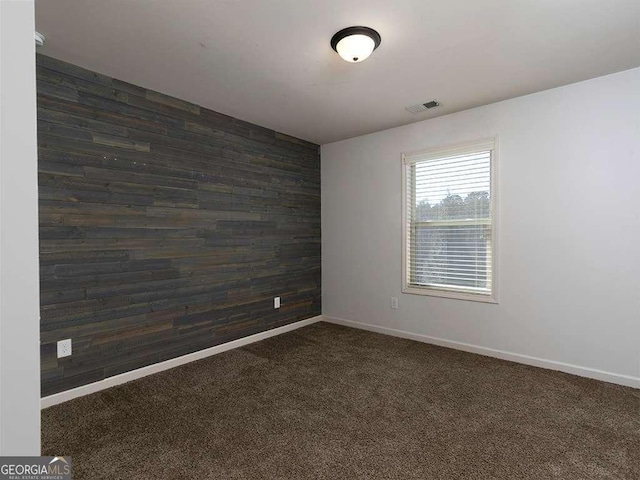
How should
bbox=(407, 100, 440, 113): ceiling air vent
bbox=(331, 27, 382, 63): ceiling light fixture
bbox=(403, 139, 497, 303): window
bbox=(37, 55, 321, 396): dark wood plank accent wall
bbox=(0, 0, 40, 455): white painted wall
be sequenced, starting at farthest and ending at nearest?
bbox=(403, 139, 497, 303): window, bbox=(407, 100, 440, 113): ceiling air vent, bbox=(37, 55, 321, 396): dark wood plank accent wall, bbox=(331, 27, 382, 63): ceiling light fixture, bbox=(0, 0, 40, 455): white painted wall

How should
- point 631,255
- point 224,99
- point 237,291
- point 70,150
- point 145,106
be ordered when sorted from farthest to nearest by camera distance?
1. point 237,291
2. point 224,99
3. point 145,106
4. point 631,255
5. point 70,150

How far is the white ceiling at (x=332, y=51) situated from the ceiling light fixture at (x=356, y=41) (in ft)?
0.14

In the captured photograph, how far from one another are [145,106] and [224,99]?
0.69 meters

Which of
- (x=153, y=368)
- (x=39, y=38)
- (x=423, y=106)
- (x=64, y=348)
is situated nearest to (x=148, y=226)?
(x=64, y=348)

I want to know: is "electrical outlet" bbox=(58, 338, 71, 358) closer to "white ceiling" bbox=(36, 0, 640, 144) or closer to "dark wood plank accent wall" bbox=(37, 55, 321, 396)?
"dark wood plank accent wall" bbox=(37, 55, 321, 396)

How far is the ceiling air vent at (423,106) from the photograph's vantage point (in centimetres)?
329

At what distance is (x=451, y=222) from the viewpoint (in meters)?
3.64

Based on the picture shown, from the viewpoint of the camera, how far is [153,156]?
118 inches

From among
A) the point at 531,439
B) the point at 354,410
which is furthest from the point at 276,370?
the point at 531,439

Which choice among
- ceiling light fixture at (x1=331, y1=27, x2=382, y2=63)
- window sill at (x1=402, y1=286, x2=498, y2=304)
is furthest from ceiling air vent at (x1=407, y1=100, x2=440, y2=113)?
window sill at (x1=402, y1=286, x2=498, y2=304)

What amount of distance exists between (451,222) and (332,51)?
7.10 feet

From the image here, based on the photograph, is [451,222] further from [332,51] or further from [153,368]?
[153,368]

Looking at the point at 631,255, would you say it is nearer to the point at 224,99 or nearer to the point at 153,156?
the point at 224,99

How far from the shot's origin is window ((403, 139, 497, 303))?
3396 mm
